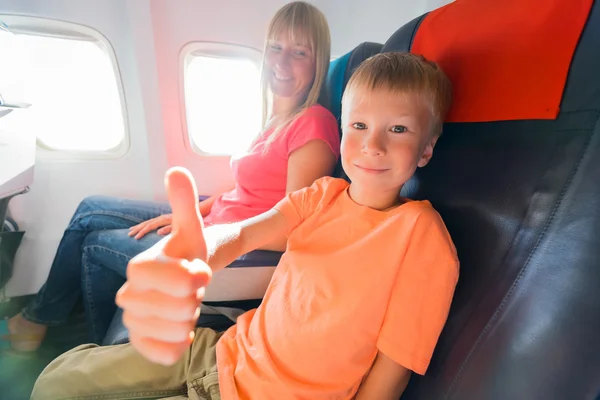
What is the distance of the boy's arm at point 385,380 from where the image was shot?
67 cm

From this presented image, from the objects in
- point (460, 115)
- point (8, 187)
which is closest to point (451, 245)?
point (460, 115)

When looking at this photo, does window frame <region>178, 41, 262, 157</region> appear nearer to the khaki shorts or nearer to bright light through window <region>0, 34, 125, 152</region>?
bright light through window <region>0, 34, 125, 152</region>

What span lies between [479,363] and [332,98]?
0.99 m

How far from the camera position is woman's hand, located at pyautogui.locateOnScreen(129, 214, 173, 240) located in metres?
1.28

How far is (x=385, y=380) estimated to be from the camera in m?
0.68

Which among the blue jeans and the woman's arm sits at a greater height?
the woman's arm

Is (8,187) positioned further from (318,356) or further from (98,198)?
(318,356)

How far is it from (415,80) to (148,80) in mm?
1415

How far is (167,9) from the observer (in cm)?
161

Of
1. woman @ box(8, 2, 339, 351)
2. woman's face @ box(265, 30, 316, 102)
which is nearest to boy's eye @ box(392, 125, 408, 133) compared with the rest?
woman @ box(8, 2, 339, 351)

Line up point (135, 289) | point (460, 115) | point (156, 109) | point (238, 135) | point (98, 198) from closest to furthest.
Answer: point (135, 289) → point (460, 115) → point (98, 198) → point (156, 109) → point (238, 135)

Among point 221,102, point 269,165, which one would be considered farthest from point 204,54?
point 269,165

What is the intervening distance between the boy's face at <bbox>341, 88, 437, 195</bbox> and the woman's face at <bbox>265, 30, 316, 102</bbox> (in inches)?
22.8

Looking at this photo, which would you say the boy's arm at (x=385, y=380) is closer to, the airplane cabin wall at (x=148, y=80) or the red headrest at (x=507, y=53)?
the red headrest at (x=507, y=53)
